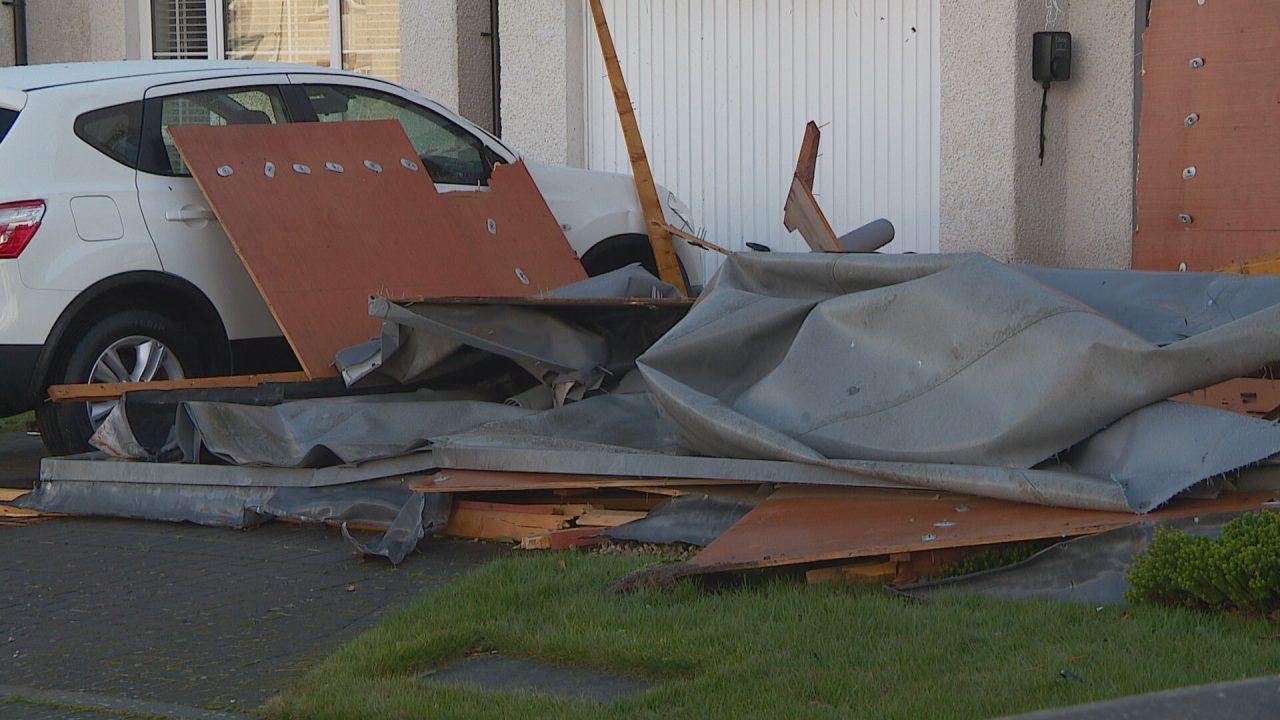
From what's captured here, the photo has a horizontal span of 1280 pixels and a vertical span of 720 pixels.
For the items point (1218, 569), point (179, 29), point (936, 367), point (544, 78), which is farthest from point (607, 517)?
point (179, 29)

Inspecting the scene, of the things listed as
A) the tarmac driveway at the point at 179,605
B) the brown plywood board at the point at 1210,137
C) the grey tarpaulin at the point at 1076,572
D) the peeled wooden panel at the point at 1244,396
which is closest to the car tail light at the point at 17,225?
the tarmac driveway at the point at 179,605

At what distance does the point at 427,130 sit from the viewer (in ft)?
28.3

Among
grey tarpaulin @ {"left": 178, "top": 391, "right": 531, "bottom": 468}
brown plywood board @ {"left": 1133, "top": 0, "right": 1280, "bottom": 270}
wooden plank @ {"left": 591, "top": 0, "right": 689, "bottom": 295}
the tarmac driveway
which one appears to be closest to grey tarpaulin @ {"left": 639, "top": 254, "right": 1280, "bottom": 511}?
grey tarpaulin @ {"left": 178, "top": 391, "right": 531, "bottom": 468}

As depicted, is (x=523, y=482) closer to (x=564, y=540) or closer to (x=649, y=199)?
(x=564, y=540)

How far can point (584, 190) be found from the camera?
8953 mm

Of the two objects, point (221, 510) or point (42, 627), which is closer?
point (42, 627)

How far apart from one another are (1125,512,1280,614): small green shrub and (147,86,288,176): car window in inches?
206

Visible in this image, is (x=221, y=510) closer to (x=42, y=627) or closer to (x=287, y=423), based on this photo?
(x=287, y=423)

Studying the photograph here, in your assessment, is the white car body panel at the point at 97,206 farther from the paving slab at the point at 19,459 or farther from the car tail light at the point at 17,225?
the paving slab at the point at 19,459

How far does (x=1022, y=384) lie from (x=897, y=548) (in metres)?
0.76

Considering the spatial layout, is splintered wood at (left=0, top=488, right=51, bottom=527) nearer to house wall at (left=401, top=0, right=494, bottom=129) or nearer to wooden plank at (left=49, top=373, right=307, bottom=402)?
wooden plank at (left=49, top=373, right=307, bottom=402)

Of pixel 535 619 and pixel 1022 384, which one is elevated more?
pixel 1022 384

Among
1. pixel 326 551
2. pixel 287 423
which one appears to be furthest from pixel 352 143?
pixel 326 551

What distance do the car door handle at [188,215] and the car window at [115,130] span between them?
298 millimetres
